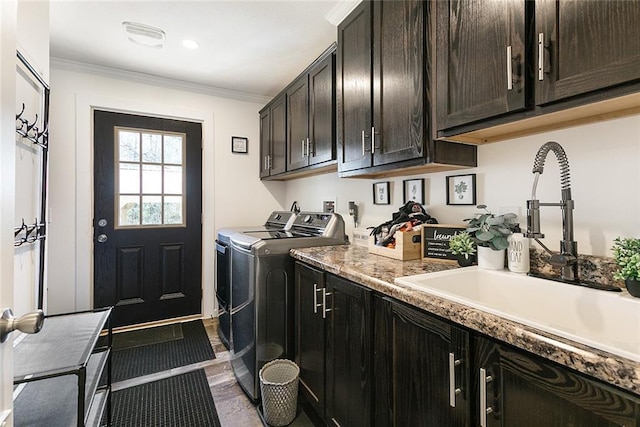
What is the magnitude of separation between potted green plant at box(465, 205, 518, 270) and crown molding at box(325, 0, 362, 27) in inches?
56.5

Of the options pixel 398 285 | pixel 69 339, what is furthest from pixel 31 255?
pixel 398 285

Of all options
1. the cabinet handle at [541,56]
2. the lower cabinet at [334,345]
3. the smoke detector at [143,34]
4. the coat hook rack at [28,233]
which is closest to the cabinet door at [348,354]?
the lower cabinet at [334,345]

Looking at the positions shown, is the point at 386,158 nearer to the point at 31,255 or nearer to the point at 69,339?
the point at 69,339

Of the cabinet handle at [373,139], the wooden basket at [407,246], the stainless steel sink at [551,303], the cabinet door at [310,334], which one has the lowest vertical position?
the cabinet door at [310,334]

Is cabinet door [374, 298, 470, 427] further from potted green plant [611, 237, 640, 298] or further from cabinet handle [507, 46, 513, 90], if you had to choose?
cabinet handle [507, 46, 513, 90]

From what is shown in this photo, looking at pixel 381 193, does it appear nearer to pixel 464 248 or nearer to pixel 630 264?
pixel 464 248

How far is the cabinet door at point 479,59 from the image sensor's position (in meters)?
0.96

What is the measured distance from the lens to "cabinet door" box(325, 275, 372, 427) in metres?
Result: 1.20

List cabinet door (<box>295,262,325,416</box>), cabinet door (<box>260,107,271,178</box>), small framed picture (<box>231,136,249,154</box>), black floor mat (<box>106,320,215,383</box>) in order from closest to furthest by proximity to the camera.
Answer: cabinet door (<box>295,262,325,416</box>)
black floor mat (<box>106,320,215,383</box>)
cabinet door (<box>260,107,271,178</box>)
small framed picture (<box>231,136,249,154</box>)

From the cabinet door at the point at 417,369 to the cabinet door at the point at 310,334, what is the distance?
44cm

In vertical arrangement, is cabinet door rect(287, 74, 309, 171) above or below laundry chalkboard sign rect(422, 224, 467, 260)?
above

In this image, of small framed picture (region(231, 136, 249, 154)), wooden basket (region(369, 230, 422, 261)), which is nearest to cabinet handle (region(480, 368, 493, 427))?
wooden basket (region(369, 230, 422, 261))

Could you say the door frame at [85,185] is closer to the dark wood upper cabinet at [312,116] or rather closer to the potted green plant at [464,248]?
the dark wood upper cabinet at [312,116]

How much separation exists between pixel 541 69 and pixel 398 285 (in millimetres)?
815
